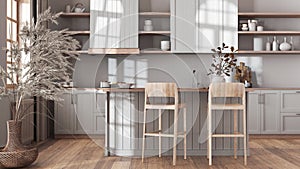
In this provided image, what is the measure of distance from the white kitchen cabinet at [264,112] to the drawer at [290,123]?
0.27ft

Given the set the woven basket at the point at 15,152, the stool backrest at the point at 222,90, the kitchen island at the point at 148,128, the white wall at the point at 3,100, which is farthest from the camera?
the kitchen island at the point at 148,128

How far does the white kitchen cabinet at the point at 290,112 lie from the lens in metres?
7.28

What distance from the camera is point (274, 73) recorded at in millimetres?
7820

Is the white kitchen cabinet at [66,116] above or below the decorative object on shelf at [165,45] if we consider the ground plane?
below

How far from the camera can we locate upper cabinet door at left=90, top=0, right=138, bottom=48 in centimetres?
747

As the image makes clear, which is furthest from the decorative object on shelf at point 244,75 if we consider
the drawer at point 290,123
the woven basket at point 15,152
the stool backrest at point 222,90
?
the woven basket at point 15,152

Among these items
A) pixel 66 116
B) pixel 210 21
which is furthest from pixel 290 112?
pixel 66 116

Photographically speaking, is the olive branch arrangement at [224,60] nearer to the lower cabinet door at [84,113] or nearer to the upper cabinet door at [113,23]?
the upper cabinet door at [113,23]

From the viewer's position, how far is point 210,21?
751 cm

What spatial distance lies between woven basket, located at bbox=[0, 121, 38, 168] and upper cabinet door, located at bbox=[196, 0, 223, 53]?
151 inches

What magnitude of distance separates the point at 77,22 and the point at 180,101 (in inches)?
123

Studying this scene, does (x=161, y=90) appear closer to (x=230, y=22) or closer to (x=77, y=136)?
(x=77, y=136)

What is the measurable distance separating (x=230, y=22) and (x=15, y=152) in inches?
172

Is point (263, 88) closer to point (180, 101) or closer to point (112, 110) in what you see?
point (180, 101)
